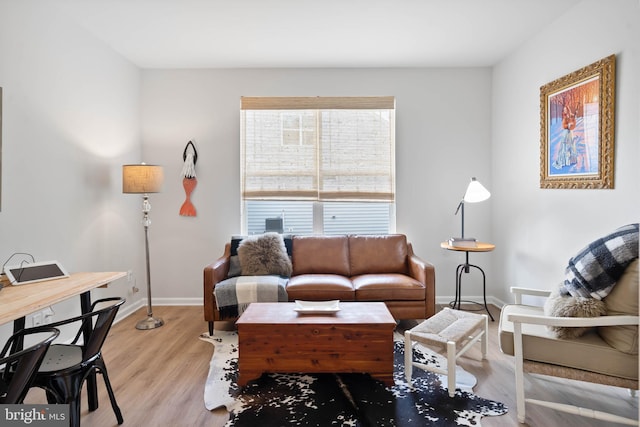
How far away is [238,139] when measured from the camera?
14.6ft

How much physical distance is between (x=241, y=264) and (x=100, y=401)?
1.66 metres

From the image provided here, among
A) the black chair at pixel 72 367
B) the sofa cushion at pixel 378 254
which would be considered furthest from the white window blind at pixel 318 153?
the black chair at pixel 72 367

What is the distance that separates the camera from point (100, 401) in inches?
93.7

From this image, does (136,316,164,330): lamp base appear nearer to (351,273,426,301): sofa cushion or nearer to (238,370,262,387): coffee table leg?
(238,370,262,387): coffee table leg

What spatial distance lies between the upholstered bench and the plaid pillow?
2.34 feet

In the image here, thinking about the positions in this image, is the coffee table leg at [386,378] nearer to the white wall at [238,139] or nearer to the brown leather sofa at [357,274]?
the brown leather sofa at [357,274]

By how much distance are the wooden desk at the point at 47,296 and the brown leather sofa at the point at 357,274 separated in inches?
43.3

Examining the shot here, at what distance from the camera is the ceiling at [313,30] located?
9.82 feet

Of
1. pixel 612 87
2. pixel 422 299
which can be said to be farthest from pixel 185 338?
pixel 612 87

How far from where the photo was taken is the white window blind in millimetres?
4395

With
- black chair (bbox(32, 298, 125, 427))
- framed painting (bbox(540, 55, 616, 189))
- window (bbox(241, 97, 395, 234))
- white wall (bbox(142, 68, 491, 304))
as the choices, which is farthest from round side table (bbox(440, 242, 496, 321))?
black chair (bbox(32, 298, 125, 427))

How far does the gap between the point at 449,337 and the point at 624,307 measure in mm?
928

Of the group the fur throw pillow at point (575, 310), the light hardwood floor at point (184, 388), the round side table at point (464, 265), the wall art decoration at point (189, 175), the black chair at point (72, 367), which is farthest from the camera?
the wall art decoration at point (189, 175)

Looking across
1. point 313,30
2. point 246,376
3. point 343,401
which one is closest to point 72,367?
point 246,376
